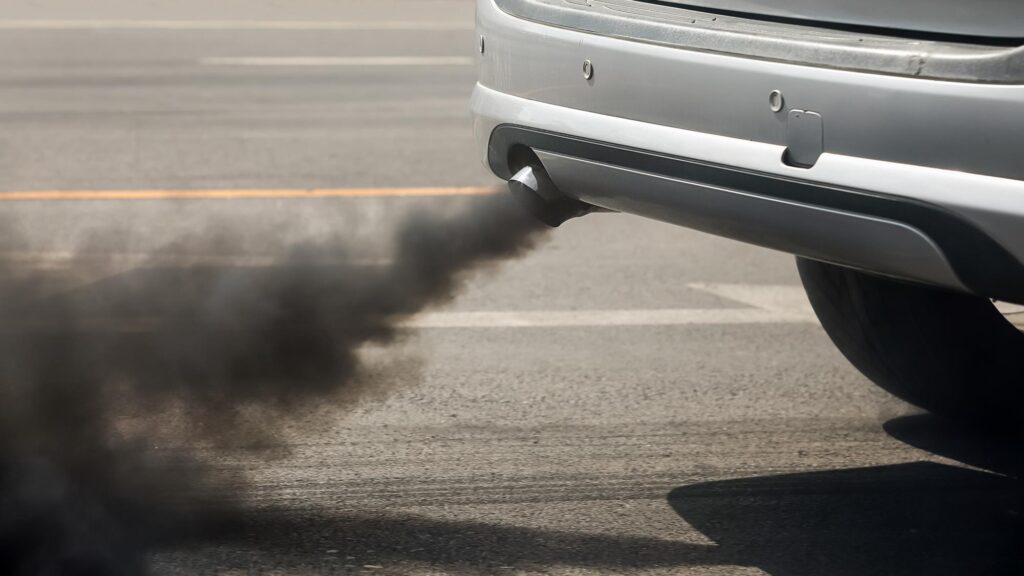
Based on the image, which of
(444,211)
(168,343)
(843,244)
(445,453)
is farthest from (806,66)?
(444,211)

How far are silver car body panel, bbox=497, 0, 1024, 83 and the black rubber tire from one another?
1.11 m

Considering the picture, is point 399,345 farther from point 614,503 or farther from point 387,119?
point 387,119

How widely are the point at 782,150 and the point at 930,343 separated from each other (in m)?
1.29

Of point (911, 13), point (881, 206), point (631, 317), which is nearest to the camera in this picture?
point (881, 206)

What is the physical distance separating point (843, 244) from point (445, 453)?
4.81 ft

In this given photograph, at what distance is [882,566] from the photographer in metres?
3.12

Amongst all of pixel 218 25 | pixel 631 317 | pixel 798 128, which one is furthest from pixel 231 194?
pixel 218 25

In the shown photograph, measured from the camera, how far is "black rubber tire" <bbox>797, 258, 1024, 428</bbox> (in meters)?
3.70

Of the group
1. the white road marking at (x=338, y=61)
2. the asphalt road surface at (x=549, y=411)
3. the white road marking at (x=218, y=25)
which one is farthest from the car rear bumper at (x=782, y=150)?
the white road marking at (x=218, y=25)

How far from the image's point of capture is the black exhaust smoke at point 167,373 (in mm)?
3189

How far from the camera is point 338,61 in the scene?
12.8m

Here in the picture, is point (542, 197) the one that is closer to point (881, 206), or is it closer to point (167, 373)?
point (881, 206)

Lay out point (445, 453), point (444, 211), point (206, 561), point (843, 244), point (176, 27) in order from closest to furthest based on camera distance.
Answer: point (843, 244) < point (206, 561) < point (445, 453) < point (444, 211) < point (176, 27)

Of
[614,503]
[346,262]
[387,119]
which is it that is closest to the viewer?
[614,503]
